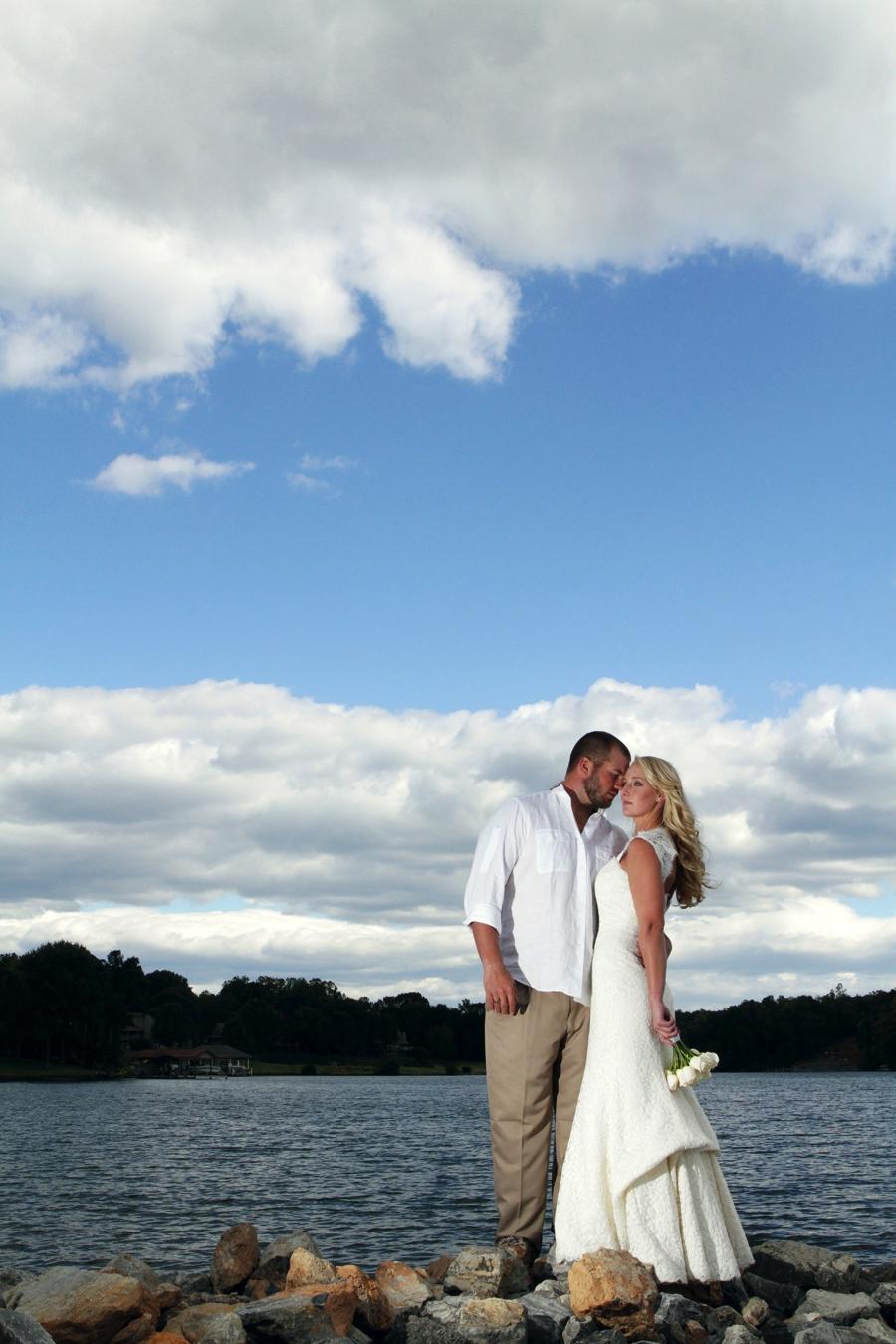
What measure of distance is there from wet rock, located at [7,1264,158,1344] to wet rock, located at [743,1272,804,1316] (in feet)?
10.4

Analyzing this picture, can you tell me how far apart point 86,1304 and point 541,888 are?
2987 mm

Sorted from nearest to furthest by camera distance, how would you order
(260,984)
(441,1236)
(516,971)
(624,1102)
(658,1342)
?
(658,1342), (624,1102), (516,971), (441,1236), (260,984)

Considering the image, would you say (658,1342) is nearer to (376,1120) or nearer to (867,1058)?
(376,1120)

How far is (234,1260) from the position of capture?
339 inches

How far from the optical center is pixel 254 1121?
52.1 m

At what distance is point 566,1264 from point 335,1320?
1.21 m

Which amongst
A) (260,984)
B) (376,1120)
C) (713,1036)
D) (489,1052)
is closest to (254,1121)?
(376,1120)

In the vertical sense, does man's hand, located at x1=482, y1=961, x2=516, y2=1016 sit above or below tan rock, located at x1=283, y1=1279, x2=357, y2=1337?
above

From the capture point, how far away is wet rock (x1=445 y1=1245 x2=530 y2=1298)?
671cm

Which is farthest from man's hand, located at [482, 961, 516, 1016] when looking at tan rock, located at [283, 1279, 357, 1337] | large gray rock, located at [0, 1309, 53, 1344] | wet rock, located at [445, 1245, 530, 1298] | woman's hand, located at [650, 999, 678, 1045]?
large gray rock, located at [0, 1309, 53, 1344]

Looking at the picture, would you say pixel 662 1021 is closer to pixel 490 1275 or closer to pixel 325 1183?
pixel 490 1275

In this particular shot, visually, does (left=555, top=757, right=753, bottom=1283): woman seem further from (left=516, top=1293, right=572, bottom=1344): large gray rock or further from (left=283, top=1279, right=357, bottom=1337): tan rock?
(left=283, top=1279, right=357, bottom=1337): tan rock

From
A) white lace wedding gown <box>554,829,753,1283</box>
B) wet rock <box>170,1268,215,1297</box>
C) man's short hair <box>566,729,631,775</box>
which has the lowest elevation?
wet rock <box>170,1268,215,1297</box>

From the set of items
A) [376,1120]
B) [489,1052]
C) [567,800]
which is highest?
[567,800]
